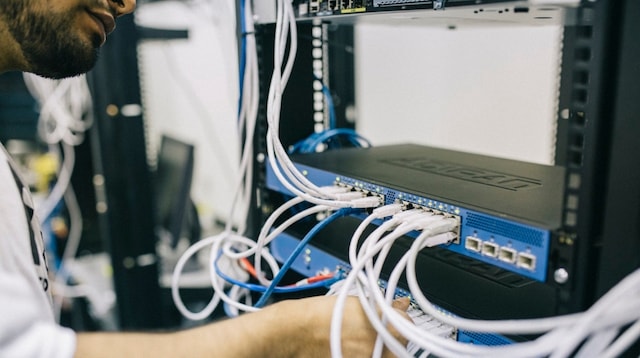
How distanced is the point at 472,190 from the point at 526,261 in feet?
0.51

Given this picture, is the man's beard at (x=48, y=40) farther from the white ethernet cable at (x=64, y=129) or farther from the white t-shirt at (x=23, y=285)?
the white ethernet cable at (x=64, y=129)

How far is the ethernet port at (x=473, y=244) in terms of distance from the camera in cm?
47

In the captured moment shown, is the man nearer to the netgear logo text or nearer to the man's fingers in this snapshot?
the man's fingers

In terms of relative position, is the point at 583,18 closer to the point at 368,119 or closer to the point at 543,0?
the point at 543,0

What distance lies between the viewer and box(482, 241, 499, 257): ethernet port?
45 centimetres

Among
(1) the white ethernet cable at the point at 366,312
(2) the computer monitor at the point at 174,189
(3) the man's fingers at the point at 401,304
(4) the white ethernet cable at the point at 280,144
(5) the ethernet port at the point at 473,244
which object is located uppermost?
(4) the white ethernet cable at the point at 280,144

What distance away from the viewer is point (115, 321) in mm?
1505

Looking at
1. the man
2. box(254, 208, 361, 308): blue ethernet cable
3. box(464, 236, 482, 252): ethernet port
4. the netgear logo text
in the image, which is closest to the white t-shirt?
the man

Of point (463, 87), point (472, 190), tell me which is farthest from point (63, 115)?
point (472, 190)

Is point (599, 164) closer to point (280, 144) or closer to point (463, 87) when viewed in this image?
point (280, 144)

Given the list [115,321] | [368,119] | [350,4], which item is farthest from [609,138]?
[115,321]

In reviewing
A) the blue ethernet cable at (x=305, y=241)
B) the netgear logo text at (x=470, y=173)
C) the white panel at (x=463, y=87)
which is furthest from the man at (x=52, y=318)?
the white panel at (x=463, y=87)

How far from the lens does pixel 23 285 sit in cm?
39

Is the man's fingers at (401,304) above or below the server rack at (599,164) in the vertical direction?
below
